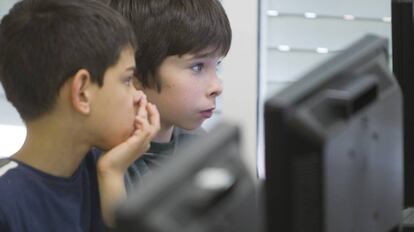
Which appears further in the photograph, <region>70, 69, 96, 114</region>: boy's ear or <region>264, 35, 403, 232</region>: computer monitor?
<region>70, 69, 96, 114</region>: boy's ear

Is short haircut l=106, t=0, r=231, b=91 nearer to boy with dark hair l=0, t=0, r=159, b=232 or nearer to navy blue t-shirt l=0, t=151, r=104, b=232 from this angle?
boy with dark hair l=0, t=0, r=159, b=232

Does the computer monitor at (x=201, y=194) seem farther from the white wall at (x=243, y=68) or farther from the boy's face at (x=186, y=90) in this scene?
the white wall at (x=243, y=68)

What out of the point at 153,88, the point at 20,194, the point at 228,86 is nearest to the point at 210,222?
the point at 20,194

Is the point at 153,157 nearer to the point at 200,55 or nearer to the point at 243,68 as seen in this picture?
the point at 200,55

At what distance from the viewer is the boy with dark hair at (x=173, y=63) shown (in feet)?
5.86

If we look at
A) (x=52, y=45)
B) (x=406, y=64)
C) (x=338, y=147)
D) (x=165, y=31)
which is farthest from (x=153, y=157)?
(x=338, y=147)

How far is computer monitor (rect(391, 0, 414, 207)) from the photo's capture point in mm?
1555

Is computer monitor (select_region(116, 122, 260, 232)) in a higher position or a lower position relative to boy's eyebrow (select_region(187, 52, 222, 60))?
higher

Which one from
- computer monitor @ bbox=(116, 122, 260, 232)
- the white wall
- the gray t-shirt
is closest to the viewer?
computer monitor @ bbox=(116, 122, 260, 232)

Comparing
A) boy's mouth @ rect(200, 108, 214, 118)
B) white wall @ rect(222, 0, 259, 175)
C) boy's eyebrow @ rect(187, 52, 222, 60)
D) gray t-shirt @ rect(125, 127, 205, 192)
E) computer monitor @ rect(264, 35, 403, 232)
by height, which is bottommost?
white wall @ rect(222, 0, 259, 175)

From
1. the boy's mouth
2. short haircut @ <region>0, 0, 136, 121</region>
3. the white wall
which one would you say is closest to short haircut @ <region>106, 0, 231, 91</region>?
the boy's mouth

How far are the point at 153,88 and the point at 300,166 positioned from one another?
111 centimetres

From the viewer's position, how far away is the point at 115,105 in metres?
1.49

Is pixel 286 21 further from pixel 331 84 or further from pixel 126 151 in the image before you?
pixel 331 84
